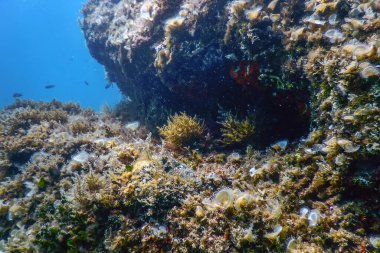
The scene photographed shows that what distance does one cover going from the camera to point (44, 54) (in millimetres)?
130250

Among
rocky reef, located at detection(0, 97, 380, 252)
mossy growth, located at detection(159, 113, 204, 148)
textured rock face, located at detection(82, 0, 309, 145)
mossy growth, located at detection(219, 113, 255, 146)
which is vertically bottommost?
rocky reef, located at detection(0, 97, 380, 252)

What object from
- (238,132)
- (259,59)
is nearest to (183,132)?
(238,132)

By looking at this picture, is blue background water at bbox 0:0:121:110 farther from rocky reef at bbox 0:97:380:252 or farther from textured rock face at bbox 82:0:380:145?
rocky reef at bbox 0:97:380:252

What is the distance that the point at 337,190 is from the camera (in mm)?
3373

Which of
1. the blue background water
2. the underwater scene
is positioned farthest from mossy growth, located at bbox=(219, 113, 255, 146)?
the blue background water

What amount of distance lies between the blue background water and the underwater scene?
322ft

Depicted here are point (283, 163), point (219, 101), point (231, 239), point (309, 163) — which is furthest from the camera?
point (219, 101)

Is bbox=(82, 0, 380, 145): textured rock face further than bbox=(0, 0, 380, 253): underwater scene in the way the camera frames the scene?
Yes

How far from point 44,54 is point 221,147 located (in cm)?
14637

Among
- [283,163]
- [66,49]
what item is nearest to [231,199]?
[283,163]

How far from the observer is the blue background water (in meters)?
103

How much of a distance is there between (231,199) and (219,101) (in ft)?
9.32

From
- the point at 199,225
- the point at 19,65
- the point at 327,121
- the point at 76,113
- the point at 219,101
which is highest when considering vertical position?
the point at 19,65

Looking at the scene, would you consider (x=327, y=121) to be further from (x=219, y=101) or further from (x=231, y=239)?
(x=219, y=101)
